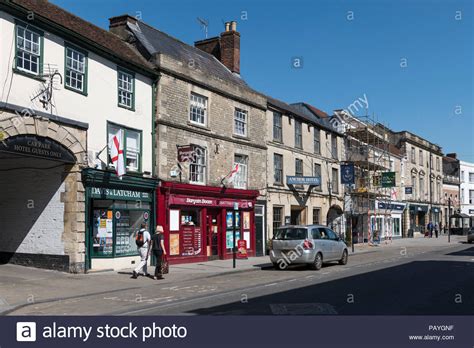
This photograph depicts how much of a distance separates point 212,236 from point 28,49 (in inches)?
476

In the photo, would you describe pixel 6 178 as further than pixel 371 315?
Yes

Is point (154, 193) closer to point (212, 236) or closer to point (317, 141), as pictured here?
point (212, 236)

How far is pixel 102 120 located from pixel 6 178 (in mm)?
4170

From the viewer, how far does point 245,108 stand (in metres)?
27.0

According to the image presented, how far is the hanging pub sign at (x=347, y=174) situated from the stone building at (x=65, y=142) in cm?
1673

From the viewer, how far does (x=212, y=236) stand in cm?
2444

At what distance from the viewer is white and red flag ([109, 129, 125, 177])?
1811cm

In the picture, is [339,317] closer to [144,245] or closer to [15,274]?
[144,245]

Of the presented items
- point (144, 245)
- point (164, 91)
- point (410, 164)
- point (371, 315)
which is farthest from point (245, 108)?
point (410, 164)

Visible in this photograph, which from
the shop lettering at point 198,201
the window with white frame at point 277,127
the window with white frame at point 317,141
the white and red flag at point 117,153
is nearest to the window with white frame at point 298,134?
the window with white frame at point 277,127

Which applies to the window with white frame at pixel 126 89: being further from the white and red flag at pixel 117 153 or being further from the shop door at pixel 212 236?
the shop door at pixel 212 236

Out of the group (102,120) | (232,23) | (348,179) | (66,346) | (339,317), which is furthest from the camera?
Result: (348,179)

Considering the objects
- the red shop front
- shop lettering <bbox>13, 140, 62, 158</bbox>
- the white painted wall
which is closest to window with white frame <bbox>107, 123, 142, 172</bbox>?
the white painted wall

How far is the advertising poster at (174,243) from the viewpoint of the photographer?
2162 centimetres
